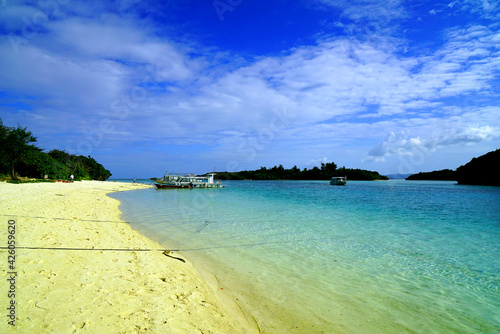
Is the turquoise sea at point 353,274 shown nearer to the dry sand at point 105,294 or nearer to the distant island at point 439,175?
the dry sand at point 105,294

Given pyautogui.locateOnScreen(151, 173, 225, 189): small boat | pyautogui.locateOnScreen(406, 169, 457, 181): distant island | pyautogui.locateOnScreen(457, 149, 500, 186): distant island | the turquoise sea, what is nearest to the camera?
the turquoise sea

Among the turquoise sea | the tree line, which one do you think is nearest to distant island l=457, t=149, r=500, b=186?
the turquoise sea

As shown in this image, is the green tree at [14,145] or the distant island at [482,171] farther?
the distant island at [482,171]

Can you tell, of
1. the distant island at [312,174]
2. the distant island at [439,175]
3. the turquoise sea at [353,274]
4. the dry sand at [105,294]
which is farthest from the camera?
the distant island at [312,174]

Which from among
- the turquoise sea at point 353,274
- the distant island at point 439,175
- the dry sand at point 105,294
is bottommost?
the turquoise sea at point 353,274

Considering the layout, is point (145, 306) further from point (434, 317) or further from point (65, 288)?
point (434, 317)

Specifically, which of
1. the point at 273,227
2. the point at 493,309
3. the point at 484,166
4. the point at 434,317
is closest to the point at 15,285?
the point at 434,317

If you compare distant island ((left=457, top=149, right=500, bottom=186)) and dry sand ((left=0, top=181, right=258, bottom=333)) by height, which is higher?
distant island ((left=457, top=149, right=500, bottom=186))

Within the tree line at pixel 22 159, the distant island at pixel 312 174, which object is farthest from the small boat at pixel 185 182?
the distant island at pixel 312 174

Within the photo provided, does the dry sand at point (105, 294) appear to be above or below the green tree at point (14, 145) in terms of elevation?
below

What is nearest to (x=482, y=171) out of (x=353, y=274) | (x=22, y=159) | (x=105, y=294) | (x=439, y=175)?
(x=439, y=175)

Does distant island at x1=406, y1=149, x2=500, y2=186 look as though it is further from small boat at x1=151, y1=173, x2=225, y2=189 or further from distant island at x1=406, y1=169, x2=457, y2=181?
small boat at x1=151, y1=173, x2=225, y2=189

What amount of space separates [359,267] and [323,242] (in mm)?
2927

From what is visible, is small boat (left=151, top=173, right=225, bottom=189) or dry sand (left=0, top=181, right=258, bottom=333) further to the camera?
small boat (left=151, top=173, right=225, bottom=189)
